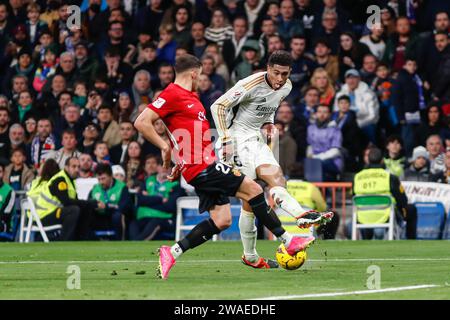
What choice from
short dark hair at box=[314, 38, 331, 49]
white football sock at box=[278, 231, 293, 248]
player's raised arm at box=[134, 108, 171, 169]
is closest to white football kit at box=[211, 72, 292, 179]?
white football sock at box=[278, 231, 293, 248]

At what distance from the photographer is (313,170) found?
2180 cm

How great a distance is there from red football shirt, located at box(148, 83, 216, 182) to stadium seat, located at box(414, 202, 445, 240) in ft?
30.7

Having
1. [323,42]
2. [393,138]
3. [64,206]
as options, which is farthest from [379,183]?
[64,206]

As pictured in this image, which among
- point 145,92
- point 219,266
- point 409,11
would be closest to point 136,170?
point 145,92

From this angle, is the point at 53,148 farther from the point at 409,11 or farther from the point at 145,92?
the point at 409,11

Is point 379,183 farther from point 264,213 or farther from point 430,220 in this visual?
point 264,213

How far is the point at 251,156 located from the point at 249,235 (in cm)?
94

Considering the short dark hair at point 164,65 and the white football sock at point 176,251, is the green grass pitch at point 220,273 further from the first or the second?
the short dark hair at point 164,65

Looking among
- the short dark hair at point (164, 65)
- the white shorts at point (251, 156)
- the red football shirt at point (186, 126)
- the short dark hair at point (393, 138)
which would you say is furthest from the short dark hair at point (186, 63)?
the short dark hair at point (164, 65)

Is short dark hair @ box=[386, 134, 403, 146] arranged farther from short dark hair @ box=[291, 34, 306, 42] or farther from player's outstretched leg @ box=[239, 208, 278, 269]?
player's outstretched leg @ box=[239, 208, 278, 269]

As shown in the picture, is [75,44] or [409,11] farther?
[75,44]

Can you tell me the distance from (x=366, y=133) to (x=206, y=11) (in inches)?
189

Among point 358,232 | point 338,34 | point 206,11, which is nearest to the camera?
point 358,232

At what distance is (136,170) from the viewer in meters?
22.9
